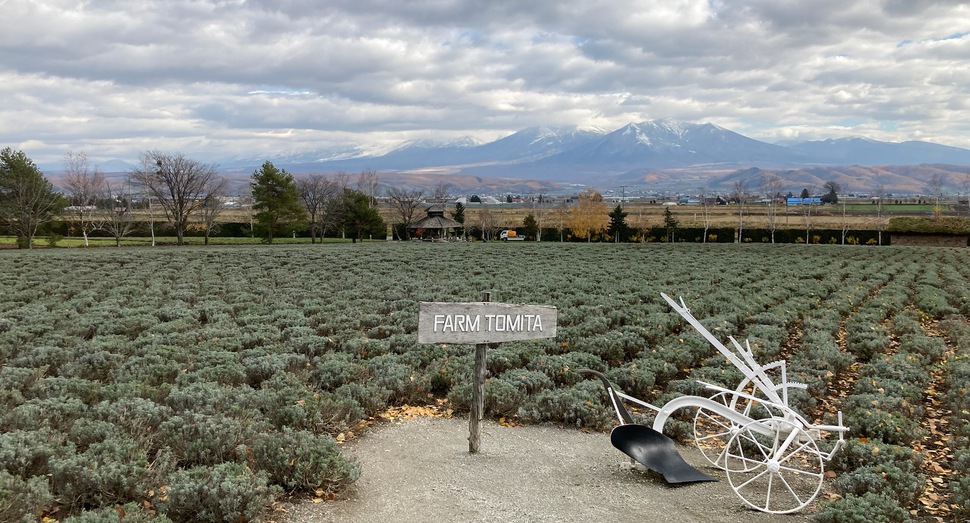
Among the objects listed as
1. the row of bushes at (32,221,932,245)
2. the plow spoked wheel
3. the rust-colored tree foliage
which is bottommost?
the plow spoked wheel

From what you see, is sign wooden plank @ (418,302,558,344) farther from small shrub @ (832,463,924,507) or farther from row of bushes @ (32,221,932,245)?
row of bushes @ (32,221,932,245)

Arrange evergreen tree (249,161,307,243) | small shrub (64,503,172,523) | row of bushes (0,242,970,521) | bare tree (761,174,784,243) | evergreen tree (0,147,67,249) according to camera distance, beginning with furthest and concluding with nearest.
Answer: bare tree (761,174,784,243) → evergreen tree (249,161,307,243) → evergreen tree (0,147,67,249) → row of bushes (0,242,970,521) → small shrub (64,503,172,523)

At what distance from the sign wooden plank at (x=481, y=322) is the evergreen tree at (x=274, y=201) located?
64694 millimetres

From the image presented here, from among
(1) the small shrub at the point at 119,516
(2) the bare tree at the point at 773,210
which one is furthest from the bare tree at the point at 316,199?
(1) the small shrub at the point at 119,516

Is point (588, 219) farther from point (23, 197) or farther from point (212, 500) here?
point (212, 500)

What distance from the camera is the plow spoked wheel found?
5699 mm

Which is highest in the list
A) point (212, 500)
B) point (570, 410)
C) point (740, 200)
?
point (740, 200)

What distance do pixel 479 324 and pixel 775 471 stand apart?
322 cm

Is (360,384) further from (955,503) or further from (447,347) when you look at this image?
(955,503)

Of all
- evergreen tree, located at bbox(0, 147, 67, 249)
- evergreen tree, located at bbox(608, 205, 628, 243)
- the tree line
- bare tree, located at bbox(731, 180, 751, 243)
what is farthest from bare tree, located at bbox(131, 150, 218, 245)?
bare tree, located at bbox(731, 180, 751, 243)

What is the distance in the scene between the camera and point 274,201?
68.8 m

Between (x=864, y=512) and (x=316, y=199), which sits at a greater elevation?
(x=316, y=199)

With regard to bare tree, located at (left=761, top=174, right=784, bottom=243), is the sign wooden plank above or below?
below

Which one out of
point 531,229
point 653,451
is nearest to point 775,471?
point 653,451
